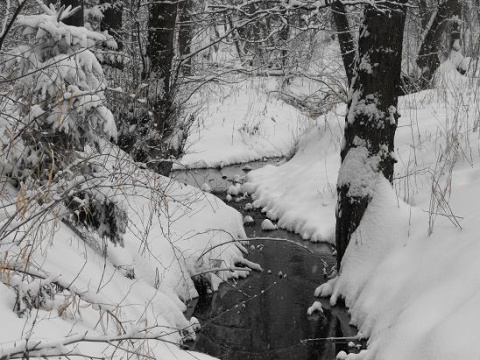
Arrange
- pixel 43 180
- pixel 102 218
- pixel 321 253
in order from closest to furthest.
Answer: pixel 43 180, pixel 102 218, pixel 321 253

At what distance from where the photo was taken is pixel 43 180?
372cm

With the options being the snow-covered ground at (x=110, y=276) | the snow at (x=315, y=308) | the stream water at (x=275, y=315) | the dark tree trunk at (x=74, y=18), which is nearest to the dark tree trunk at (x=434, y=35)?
the stream water at (x=275, y=315)

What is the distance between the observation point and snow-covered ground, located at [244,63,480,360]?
138 inches

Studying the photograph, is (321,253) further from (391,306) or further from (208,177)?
(208,177)

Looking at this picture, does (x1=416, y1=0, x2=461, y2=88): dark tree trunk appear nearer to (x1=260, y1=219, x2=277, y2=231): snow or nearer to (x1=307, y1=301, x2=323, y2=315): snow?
(x1=260, y1=219, x2=277, y2=231): snow

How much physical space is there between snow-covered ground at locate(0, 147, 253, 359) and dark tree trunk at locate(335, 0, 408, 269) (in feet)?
4.90

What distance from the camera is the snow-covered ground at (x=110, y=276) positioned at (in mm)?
2373

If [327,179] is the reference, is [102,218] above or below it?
above

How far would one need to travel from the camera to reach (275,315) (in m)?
4.97

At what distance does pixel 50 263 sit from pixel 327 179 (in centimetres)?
524

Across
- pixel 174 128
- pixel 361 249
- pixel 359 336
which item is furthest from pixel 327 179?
pixel 359 336

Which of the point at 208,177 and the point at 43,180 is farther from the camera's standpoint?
the point at 208,177

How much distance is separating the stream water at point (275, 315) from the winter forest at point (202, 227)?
0.02 m

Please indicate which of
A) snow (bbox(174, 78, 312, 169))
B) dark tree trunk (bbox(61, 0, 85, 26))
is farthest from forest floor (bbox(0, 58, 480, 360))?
dark tree trunk (bbox(61, 0, 85, 26))
